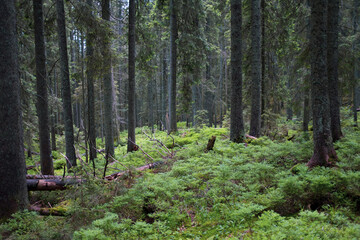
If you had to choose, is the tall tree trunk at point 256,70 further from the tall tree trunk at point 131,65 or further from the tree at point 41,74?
the tree at point 41,74

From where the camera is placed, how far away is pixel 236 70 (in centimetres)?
862

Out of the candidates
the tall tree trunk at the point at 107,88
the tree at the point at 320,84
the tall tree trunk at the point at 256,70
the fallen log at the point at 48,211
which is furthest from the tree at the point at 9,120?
the tall tree trunk at the point at 256,70

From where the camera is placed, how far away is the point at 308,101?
1218 cm

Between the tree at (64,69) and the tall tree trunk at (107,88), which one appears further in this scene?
the tall tree trunk at (107,88)

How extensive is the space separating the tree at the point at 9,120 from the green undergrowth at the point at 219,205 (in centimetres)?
49

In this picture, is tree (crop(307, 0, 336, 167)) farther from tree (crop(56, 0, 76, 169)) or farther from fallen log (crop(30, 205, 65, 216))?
tree (crop(56, 0, 76, 169))

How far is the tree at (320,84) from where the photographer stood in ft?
17.3

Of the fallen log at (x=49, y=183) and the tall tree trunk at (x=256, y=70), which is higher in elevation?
the tall tree trunk at (x=256, y=70)

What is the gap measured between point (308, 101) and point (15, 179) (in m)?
12.9

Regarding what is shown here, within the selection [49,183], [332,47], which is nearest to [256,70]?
[332,47]

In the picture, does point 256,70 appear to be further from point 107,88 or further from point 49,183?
point 49,183

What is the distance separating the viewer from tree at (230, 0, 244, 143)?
8.45m

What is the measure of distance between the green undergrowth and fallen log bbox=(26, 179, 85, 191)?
220mm

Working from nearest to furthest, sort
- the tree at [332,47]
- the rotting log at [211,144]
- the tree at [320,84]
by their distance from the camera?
the tree at [320,84], the tree at [332,47], the rotting log at [211,144]
